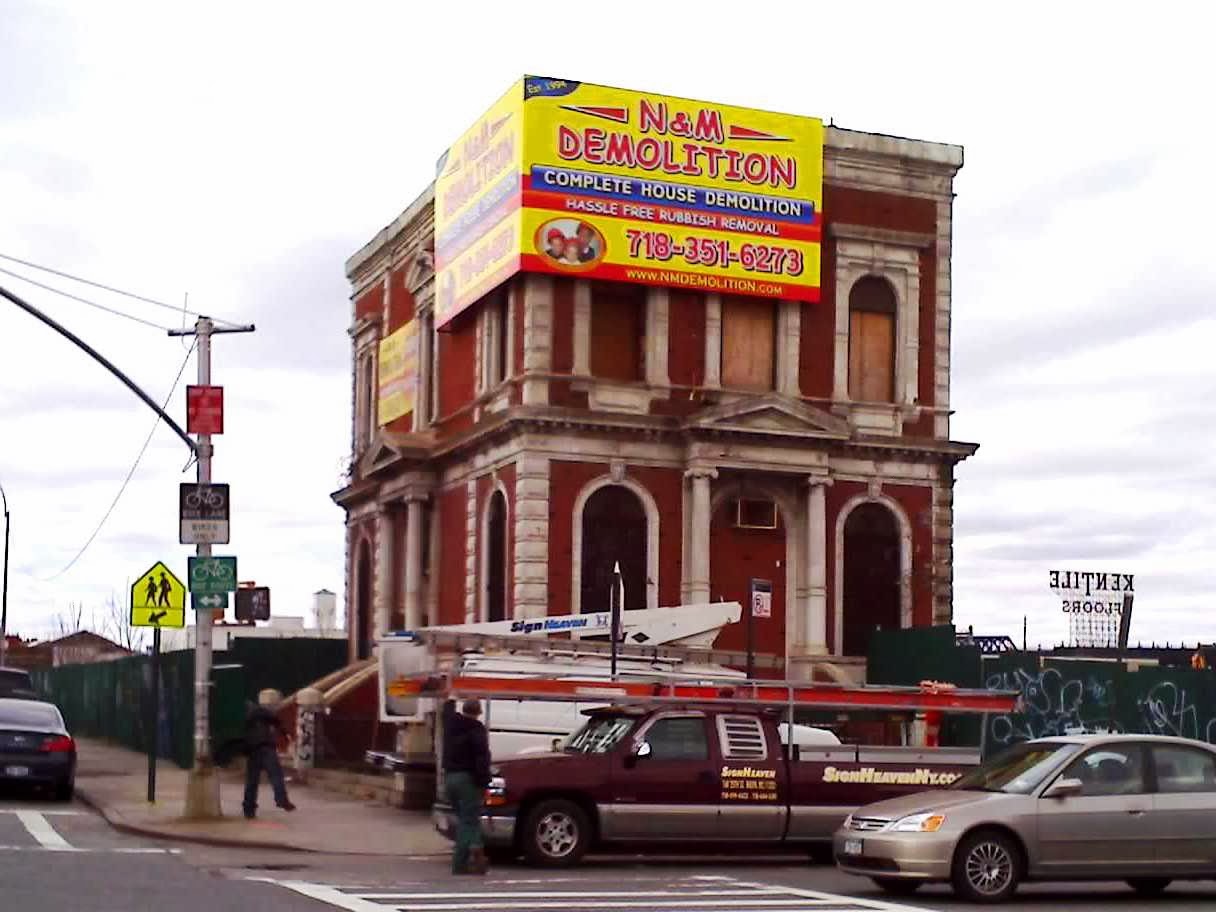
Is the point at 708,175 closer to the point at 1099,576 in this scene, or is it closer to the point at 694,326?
the point at 694,326

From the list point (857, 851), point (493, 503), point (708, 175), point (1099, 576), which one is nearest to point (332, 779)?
point (493, 503)

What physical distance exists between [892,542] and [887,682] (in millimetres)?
3900

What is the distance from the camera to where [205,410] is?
79.4ft

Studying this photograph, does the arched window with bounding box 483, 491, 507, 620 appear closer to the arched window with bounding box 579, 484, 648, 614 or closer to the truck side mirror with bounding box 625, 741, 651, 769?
the arched window with bounding box 579, 484, 648, 614

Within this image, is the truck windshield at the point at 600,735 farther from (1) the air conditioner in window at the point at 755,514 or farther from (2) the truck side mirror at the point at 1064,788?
(1) the air conditioner in window at the point at 755,514

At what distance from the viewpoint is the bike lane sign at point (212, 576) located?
949 inches

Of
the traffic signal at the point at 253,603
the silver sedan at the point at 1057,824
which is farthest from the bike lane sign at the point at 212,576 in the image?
the traffic signal at the point at 253,603

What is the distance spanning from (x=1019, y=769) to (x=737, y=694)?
3.93 m

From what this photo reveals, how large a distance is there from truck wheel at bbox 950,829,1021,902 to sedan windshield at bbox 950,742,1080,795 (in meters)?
0.56

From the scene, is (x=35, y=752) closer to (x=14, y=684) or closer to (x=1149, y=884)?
(x=14, y=684)

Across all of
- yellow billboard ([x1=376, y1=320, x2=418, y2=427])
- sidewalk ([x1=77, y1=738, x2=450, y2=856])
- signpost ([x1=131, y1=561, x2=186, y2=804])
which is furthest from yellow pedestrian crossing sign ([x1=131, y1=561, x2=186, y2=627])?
yellow billboard ([x1=376, y1=320, x2=418, y2=427])

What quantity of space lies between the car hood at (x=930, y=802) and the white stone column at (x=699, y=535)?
710 inches

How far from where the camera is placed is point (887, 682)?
115 ft

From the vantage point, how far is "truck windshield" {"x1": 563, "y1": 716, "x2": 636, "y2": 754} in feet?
65.0
